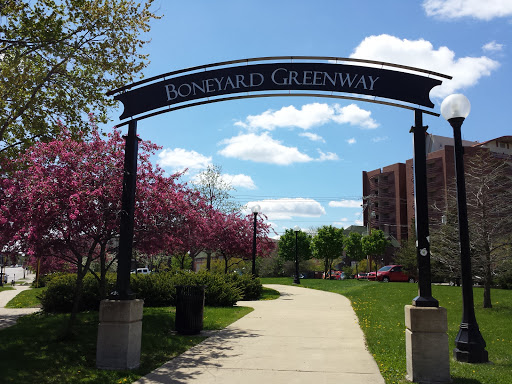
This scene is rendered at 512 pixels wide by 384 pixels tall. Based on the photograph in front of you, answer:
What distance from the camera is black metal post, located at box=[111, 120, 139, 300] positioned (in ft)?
23.6

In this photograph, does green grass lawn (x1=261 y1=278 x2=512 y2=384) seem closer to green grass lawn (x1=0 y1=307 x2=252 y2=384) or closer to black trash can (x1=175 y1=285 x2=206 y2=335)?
green grass lawn (x1=0 y1=307 x2=252 y2=384)

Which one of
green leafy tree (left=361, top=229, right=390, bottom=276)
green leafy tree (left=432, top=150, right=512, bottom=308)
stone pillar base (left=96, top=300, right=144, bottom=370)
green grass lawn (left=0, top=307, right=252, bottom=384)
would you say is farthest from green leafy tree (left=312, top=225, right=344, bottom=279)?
stone pillar base (left=96, top=300, right=144, bottom=370)

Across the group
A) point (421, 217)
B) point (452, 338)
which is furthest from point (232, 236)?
point (421, 217)

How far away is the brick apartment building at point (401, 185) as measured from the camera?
209 feet

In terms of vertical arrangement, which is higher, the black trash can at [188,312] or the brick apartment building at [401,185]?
Result: the brick apartment building at [401,185]

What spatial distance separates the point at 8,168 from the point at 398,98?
31.4 ft

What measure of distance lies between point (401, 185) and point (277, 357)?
71942mm

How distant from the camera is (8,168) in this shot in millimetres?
11258

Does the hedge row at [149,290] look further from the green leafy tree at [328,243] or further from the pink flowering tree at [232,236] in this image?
the green leafy tree at [328,243]

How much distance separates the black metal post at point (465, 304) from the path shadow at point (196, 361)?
12.8 feet

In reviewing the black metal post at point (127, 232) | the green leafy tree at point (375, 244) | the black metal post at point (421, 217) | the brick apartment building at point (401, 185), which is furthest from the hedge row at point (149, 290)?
the brick apartment building at point (401, 185)

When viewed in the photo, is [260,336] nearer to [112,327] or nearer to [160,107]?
[112,327]

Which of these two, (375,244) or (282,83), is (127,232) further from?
(375,244)

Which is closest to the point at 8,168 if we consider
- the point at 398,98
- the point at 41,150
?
the point at 41,150
